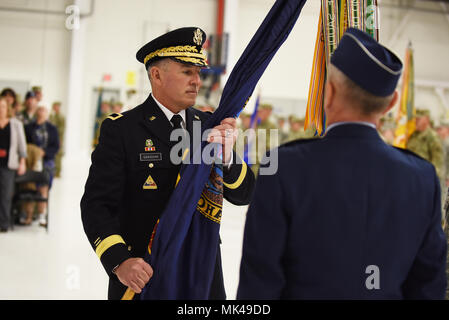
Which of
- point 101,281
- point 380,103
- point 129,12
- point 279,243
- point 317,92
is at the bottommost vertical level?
point 101,281

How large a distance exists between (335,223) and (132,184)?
33.6 inches

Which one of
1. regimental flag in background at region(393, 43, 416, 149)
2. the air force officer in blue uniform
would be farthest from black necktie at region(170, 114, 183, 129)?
regimental flag in background at region(393, 43, 416, 149)

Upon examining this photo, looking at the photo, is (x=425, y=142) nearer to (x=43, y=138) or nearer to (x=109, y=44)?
(x=43, y=138)

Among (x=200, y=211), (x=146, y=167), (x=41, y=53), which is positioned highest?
(x=41, y=53)

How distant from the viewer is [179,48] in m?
1.81

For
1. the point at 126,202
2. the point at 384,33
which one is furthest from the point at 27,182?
the point at 384,33

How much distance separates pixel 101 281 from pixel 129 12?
38.7 feet

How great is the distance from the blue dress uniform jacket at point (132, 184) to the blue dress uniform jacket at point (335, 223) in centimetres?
57

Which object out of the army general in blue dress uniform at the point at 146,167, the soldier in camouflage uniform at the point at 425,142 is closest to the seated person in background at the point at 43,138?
the soldier in camouflage uniform at the point at 425,142

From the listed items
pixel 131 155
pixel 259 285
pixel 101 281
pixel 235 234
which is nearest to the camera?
pixel 259 285

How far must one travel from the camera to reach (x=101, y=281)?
4.34 meters

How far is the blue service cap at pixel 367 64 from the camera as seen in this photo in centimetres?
114

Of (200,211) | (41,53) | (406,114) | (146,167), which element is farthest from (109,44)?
(200,211)
